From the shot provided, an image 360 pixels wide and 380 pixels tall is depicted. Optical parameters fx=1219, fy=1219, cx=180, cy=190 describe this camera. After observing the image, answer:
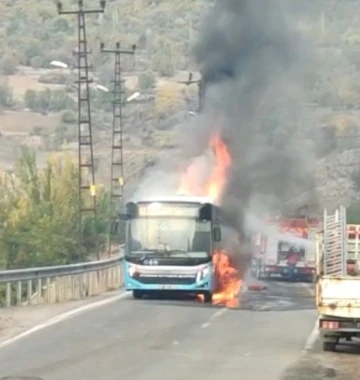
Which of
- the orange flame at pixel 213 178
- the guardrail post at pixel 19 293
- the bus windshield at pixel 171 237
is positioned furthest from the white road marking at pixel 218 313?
the orange flame at pixel 213 178

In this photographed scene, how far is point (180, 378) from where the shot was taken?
14.8 metres

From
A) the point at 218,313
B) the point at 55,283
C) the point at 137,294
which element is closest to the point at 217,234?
the point at 137,294

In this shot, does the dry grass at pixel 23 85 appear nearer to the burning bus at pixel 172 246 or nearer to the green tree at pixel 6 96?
the green tree at pixel 6 96

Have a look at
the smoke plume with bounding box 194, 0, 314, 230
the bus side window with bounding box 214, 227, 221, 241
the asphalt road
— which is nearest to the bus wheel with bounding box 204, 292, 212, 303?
the bus side window with bounding box 214, 227, 221, 241

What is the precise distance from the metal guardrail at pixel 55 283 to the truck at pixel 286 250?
54.5ft

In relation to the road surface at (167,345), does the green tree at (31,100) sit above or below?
above

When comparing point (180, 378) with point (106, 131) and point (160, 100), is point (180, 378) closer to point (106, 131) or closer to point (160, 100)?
point (106, 131)

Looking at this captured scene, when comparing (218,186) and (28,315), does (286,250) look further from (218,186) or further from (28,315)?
(28,315)

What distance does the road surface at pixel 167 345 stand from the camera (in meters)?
15.5

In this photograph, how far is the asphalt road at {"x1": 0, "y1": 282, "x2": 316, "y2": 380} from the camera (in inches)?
613

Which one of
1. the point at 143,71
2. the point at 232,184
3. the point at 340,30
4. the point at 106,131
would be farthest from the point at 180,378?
the point at 143,71

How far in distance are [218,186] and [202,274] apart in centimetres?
933

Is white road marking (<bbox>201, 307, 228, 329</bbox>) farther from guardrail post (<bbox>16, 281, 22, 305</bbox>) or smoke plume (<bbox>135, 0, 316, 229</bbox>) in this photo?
smoke plume (<bbox>135, 0, 316, 229</bbox>)

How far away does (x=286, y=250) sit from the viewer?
56.1 m
